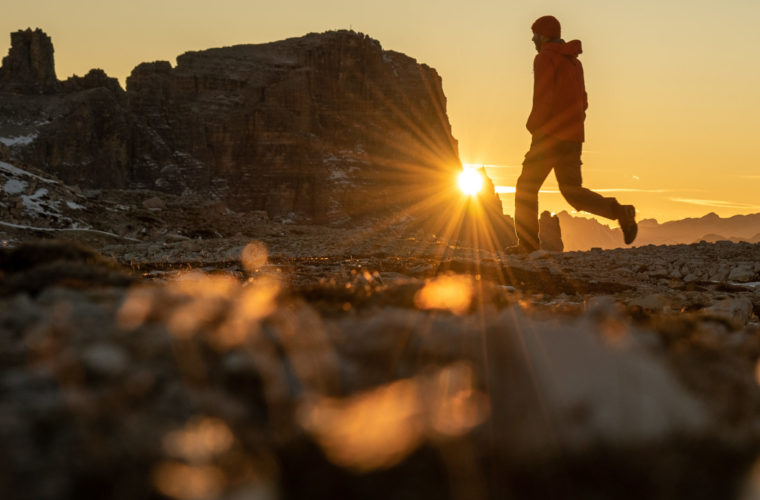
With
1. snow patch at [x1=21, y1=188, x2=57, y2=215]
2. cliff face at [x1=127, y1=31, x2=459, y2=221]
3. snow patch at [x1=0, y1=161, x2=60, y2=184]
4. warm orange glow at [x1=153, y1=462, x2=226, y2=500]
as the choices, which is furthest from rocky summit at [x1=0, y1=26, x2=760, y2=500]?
cliff face at [x1=127, y1=31, x2=459, y2=221]

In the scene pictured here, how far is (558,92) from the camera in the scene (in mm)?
8727

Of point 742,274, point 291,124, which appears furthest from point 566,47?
point 291,124

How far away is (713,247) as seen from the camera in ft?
39.8

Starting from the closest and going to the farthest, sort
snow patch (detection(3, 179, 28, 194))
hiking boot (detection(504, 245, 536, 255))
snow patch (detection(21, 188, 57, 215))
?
hiking boot (detection(504, 245, 536, 255)), snow patch (detection(21, 188, 57, 215)), snow patch (detection(3, 179, 28, 194))

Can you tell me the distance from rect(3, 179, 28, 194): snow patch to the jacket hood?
1588 cm

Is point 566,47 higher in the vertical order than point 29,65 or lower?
lower

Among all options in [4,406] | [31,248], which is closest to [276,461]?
[4,406]

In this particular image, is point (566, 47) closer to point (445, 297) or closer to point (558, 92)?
point (558, 92)

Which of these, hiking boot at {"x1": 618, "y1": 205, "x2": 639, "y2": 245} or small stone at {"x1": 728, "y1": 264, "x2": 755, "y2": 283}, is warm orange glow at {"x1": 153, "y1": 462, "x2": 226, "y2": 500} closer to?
hiking boot at {"x1": 618, "y1": 205, "x2": 639, "y2": 245}

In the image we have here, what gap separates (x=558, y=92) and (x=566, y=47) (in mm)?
670

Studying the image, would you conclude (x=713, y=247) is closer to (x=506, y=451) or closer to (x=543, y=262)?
(x=543, y=262)

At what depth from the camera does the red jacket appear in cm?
870

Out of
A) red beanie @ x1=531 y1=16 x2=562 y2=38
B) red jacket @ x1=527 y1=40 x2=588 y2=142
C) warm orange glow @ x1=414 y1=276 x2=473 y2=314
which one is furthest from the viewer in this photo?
red beanie @ x1=531 y1=16 x2=562 y2=38

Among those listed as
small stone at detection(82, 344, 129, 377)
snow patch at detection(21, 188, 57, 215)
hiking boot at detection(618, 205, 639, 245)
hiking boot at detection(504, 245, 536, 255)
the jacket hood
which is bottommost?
hiking boot at detection(504, 245, 536, 255)
